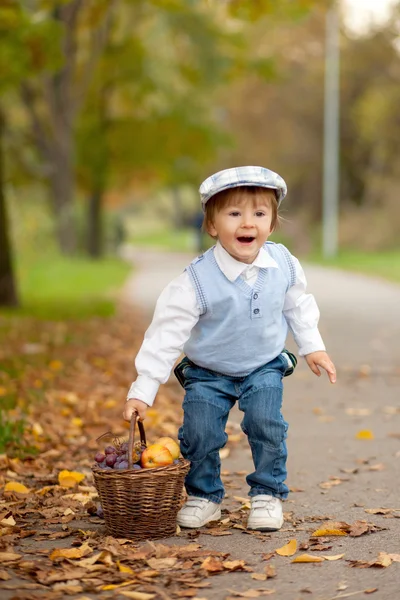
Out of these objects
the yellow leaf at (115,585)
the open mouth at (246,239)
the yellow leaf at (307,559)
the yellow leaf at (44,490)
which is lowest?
the yellow leaf at (115,585)

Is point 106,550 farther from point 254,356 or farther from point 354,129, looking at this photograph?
point 354,129

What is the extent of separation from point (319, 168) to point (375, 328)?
31607mm

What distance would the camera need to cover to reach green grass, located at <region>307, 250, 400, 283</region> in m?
26.5

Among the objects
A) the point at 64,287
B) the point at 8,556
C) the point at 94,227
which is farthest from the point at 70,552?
the point at 94,227

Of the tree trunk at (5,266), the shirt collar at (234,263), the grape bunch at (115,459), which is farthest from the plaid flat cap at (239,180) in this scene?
the tree trunk at (5,266)

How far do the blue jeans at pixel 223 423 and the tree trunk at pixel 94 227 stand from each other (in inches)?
1195

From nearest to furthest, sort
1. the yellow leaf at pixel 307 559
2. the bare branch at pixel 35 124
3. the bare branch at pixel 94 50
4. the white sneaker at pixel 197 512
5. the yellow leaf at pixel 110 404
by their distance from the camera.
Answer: the yellow leaf at pixel 307 559
the white sneaker at pixel 197 512
the yellow leaf at pixel 110 404
the bare branch at pixel 94 50
the bare branch at pixel 35 124

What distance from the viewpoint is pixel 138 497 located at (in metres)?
4.37

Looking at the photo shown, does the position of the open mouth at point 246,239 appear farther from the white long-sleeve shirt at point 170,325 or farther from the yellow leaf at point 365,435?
the yellow leaf at point 365,435

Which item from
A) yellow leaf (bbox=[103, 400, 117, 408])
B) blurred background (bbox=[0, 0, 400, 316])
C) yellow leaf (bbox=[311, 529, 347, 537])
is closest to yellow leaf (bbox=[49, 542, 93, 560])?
yellow leaf (bbox=[311, 529, 347, 537])

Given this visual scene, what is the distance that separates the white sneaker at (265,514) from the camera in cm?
461

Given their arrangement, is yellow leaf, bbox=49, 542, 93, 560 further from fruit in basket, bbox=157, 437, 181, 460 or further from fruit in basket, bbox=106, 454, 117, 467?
fruit in basket, bbox=157, 437, 181, 460

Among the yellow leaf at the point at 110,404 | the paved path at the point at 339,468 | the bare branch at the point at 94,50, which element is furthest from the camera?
the bare branch at the point at 94,50

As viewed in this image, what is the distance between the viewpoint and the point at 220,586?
3.86 m
